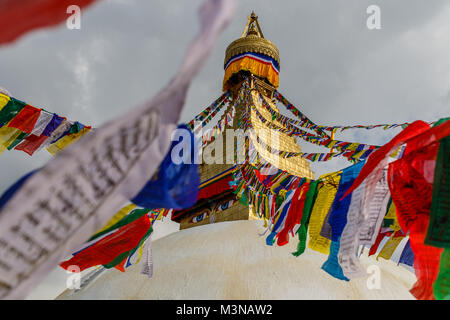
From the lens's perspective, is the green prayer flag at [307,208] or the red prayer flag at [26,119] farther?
the red prayer flag at [26,119]

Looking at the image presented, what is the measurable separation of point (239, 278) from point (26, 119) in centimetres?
334

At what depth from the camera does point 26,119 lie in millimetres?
3801

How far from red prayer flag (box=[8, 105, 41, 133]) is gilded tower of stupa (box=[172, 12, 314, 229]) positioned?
364 cm

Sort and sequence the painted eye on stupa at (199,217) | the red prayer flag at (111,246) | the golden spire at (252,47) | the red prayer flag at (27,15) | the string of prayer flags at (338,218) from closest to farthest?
the red prayer flag at (27,15) → the string of prayer flags at (338,218) → the red prayer flag at (111,246) → the painted eye on stupa at (199,217) → the golden spire at (252,47)

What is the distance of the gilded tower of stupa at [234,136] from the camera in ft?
24.4

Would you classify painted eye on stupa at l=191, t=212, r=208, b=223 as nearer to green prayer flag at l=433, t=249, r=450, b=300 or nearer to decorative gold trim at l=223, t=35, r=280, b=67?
decorative gold trim at l=223, t=35, r=280, b=67

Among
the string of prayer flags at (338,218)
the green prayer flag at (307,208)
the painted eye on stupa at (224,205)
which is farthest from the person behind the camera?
the painted eye on stupa at (224,205)

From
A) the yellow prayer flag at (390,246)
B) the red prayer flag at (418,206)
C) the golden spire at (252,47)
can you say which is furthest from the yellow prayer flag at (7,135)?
the golden spire at (252,47)

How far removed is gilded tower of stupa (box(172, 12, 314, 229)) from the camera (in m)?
7.43

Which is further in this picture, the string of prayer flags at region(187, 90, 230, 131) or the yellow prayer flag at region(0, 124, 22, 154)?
the string of prayer flags at region(187, 90, 230, 131)

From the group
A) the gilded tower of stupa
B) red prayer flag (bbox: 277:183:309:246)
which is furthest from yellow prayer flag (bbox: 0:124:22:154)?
the gilded tower of stupa

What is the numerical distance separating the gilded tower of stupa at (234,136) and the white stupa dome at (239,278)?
1.55 meters

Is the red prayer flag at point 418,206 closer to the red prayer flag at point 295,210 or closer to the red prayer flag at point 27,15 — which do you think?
the red prayer flag at point 295,210

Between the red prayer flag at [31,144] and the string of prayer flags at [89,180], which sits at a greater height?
the red prayer flag at [31,144]
